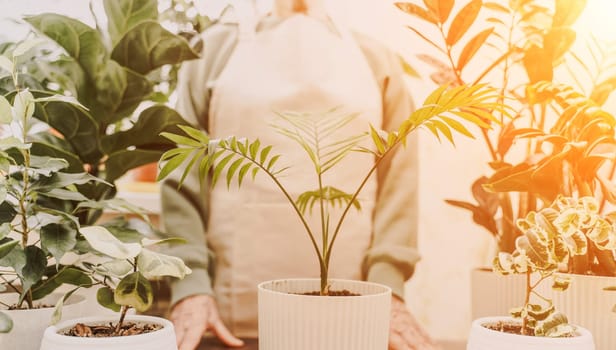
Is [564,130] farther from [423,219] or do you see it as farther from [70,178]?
[70,178]

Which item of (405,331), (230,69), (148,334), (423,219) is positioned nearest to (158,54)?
(230,69)

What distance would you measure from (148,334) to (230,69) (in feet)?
2.44

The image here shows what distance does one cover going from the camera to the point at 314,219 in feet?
4.88

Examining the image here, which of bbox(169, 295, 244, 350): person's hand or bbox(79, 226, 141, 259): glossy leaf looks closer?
bbox(79, 226, 141, 259): glossy leaf

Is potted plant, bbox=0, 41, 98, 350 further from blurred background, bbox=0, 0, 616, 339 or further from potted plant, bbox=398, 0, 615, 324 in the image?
potted plant, bbox=398, 0, 615, 324

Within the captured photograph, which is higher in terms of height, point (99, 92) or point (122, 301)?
point (99, 92)

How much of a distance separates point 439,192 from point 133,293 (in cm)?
84

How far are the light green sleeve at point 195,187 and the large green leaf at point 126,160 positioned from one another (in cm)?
19

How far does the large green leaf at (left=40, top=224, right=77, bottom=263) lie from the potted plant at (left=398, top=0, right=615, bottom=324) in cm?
78

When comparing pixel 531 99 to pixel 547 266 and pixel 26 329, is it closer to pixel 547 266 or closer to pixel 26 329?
pixel 547 266

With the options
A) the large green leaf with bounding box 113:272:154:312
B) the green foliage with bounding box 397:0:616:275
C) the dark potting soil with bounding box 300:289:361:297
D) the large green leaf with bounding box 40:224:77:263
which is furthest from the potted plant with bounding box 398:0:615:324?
the large green leaf with bounding box 40:224:77:263

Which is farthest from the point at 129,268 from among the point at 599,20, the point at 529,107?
the point at 599,20

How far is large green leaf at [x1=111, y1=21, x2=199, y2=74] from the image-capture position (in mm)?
→ 1277

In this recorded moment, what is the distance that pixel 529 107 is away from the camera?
145 cm
